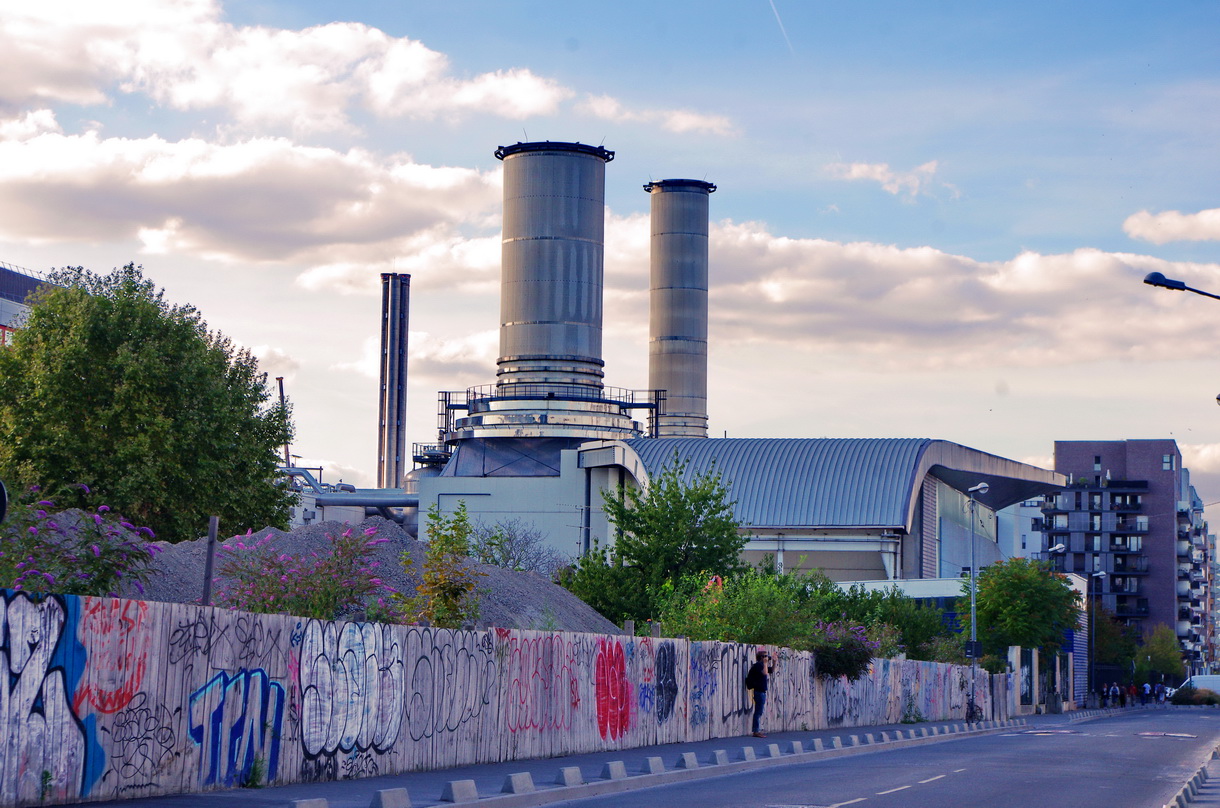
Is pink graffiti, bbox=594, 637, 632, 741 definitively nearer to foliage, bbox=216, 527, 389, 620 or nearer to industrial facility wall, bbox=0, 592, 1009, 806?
industrial facility wall, bbox=0, 592, 1009, 806

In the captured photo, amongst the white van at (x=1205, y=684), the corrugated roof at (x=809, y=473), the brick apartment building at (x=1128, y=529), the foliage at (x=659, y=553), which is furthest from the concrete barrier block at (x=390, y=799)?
the brick apartment building at (x=1128, y=529)

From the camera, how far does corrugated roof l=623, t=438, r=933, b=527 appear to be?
8912 centimetres

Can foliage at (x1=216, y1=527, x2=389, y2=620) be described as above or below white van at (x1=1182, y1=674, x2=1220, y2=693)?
above

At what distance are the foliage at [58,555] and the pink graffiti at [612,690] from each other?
11.4m

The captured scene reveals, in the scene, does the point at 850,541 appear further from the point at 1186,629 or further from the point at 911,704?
the point at 1186,629

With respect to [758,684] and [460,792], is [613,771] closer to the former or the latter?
[460,792]

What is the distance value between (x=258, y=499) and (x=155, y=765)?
40.2 metres

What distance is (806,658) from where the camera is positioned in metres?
40.0

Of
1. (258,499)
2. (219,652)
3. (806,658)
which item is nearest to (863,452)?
(258,499)

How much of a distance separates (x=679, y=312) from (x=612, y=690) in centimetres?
8479

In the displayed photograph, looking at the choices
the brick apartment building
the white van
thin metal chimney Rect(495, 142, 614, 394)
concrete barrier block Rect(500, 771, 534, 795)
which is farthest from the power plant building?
the brick apartment building

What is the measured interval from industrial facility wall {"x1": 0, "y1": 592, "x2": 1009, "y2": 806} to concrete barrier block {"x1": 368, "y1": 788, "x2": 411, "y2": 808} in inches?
107

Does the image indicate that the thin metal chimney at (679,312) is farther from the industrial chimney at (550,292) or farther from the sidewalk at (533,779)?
the sidewalk at (533,779)

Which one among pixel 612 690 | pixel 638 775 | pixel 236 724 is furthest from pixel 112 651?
pixel 612 690
